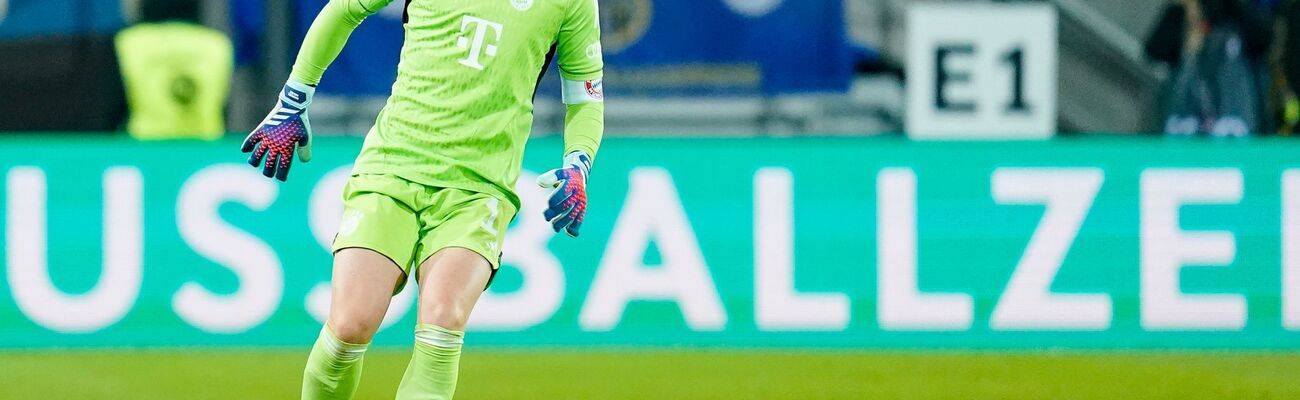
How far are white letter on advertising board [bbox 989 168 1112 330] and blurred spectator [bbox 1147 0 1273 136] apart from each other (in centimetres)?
148

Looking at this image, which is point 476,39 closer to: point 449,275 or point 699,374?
point 449,275

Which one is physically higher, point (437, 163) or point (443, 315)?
point (437, 163)

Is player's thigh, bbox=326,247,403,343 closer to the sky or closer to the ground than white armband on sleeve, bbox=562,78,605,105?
closer to the ground

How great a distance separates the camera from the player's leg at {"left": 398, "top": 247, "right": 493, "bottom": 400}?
448 cm

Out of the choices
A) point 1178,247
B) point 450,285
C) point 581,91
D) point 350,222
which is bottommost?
point 1178,247

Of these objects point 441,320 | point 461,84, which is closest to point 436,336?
point 441,320

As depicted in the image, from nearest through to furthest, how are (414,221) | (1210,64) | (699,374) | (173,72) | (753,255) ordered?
(414,221), (699,374), (753,255), (1210,64), (173,72)

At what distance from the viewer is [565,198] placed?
4727 millimetres

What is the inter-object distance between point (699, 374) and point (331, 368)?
278 centimetres

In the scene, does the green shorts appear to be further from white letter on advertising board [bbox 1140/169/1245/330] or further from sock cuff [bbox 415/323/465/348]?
white letter on advertising board [bbox 1140/169/1245/330]

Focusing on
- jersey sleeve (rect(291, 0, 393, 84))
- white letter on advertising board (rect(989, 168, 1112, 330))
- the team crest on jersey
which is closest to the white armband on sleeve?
the team crest on jersey

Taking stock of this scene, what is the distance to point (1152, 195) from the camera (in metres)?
8.02

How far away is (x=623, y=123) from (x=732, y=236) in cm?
293

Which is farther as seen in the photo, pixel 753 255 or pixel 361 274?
pixel 753 255
